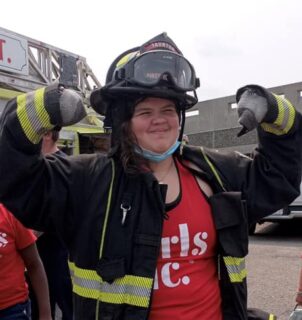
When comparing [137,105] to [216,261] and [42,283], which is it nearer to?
[216,261]

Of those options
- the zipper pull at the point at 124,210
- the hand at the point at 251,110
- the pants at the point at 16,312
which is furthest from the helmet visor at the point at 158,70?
the pants at the point at 16,312

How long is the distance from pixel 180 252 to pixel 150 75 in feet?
2.16

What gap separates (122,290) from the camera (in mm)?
1592

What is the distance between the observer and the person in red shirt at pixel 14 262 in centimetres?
238

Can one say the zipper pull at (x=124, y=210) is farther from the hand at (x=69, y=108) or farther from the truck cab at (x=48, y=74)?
the truck cab at (x=48, y=74)

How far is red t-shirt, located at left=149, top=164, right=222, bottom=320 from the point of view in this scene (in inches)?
66.1

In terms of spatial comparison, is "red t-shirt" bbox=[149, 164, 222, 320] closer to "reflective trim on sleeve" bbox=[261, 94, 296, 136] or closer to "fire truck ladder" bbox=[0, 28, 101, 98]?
"reflective trim on sleeve" bbox=[261, 94, 296, 136]

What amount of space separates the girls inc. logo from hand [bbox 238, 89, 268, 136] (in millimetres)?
436

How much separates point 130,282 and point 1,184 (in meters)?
0.54

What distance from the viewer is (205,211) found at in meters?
1.77

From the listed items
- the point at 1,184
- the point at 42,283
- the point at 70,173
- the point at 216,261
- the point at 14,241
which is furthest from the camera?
the point at 42,283

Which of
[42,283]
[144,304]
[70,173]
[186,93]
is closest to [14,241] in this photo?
[42,283]

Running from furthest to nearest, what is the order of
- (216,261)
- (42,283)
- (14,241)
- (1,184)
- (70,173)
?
(42,283), (14,241), (216,261), (70,173), (1,184)

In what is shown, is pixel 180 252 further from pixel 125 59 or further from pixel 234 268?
pixel 125 59
